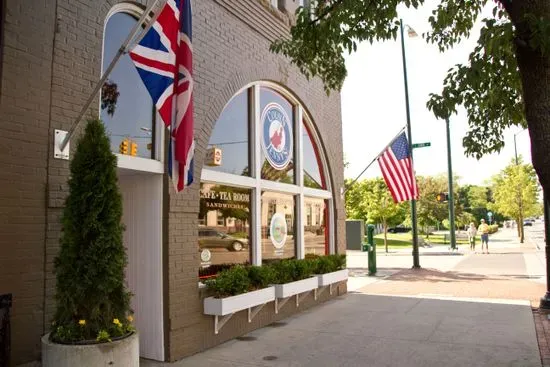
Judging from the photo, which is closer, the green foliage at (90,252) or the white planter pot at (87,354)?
the white planter pot at (87,354)

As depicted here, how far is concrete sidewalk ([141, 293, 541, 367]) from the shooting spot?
638 cm

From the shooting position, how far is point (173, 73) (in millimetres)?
5238

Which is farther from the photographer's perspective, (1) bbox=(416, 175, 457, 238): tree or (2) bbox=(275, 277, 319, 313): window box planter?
(1) bbox=(416, 175, 457, 238): tree

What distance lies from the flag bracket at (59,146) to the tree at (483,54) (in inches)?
128

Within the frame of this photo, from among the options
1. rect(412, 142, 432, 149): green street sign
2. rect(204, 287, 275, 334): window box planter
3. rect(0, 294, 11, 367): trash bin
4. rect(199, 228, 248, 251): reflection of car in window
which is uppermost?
rect(412, 142, 432, 149): green street sign

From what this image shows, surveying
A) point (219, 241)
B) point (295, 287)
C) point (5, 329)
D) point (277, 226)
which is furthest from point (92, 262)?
point (277, 226)

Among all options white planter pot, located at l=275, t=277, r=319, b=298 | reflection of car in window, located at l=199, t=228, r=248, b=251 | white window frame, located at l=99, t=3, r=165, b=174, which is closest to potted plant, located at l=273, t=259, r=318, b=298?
white planter pot, located at l=275, t=277, r=319, b=298

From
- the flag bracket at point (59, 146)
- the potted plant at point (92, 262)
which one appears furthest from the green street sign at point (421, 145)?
the potted plant at point (92, 262)

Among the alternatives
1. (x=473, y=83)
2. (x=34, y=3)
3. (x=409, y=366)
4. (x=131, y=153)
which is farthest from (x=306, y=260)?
(x=34, y=3)

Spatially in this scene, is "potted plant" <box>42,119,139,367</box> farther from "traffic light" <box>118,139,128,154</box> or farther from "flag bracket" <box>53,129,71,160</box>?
"traffic light" <box>118,139,128,154</box>

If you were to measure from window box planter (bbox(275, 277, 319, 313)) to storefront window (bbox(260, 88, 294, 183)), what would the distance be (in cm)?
200

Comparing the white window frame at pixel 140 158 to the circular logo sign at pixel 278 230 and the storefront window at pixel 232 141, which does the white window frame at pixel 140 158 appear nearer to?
the storefront window at pixel 232 141

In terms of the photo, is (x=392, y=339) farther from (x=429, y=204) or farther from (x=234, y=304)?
(x=429, y=204)

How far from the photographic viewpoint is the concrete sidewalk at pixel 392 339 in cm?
638
